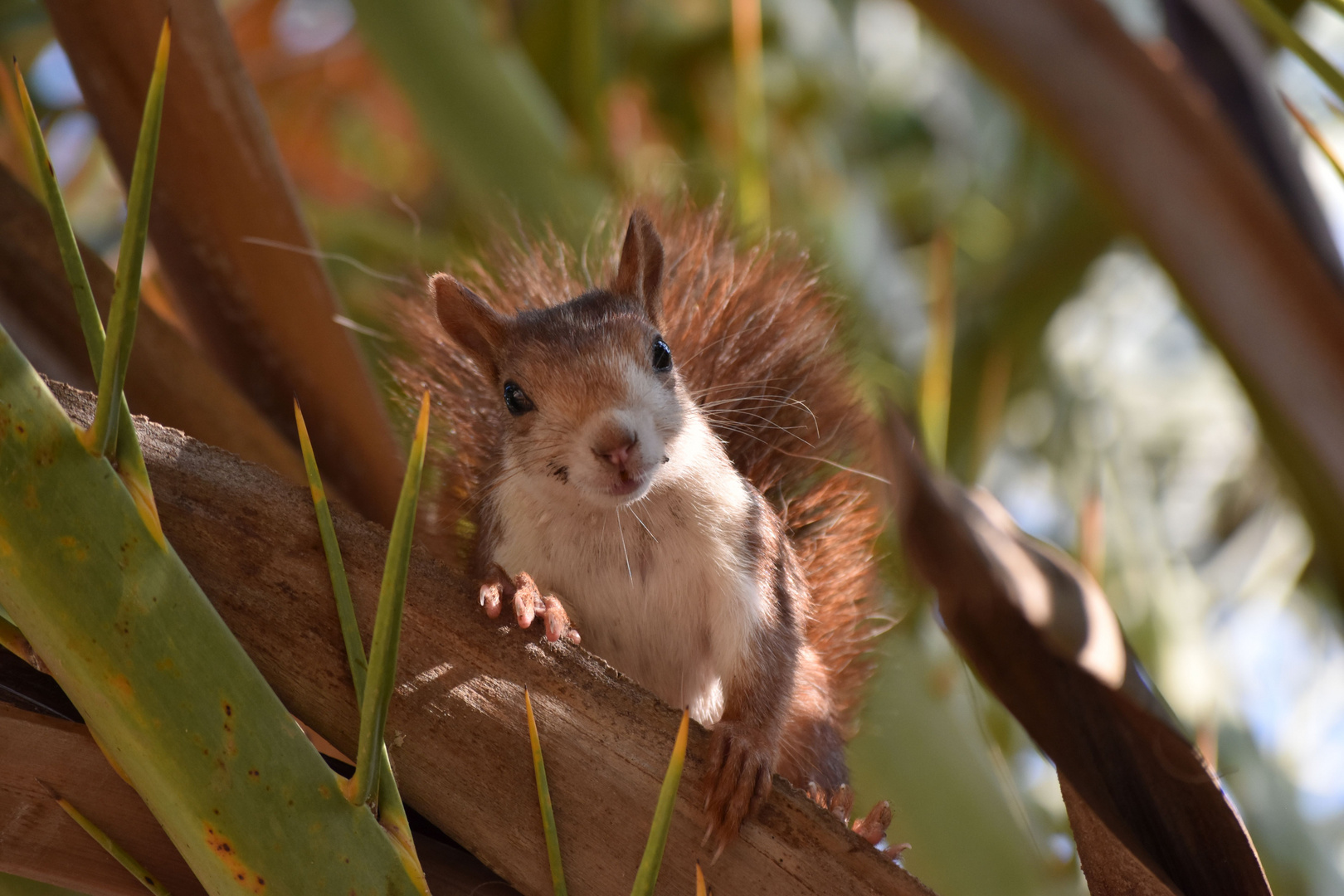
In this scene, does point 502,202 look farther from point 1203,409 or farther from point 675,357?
point 1203,409

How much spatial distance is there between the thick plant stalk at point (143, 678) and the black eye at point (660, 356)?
0.64 meters

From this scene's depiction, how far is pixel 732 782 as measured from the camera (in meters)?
0.85

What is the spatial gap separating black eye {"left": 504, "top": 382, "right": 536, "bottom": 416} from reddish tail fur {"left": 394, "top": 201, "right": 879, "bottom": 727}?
13 centimetres

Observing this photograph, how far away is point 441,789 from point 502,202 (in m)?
1.14

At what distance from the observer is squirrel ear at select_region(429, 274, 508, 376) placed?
121 centimetres

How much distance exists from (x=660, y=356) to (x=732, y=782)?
1.63 ft

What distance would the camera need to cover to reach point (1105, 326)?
2711 millimetres

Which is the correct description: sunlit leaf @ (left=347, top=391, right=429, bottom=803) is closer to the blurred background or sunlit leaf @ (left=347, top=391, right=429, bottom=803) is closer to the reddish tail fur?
the blurred background

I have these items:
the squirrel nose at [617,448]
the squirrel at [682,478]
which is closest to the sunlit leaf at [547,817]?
the squirrel at [682,478]

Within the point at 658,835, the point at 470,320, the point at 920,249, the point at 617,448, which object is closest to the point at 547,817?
the point at 658,835

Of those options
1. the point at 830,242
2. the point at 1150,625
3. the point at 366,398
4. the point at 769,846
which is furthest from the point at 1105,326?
the point at 769,846

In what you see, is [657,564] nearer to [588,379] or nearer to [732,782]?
[588,379]

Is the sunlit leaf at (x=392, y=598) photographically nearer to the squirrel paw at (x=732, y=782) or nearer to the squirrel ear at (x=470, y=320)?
the squirrel paw at (x=732, y=782)

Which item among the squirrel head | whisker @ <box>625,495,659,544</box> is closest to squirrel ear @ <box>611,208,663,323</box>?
the squirrel head
